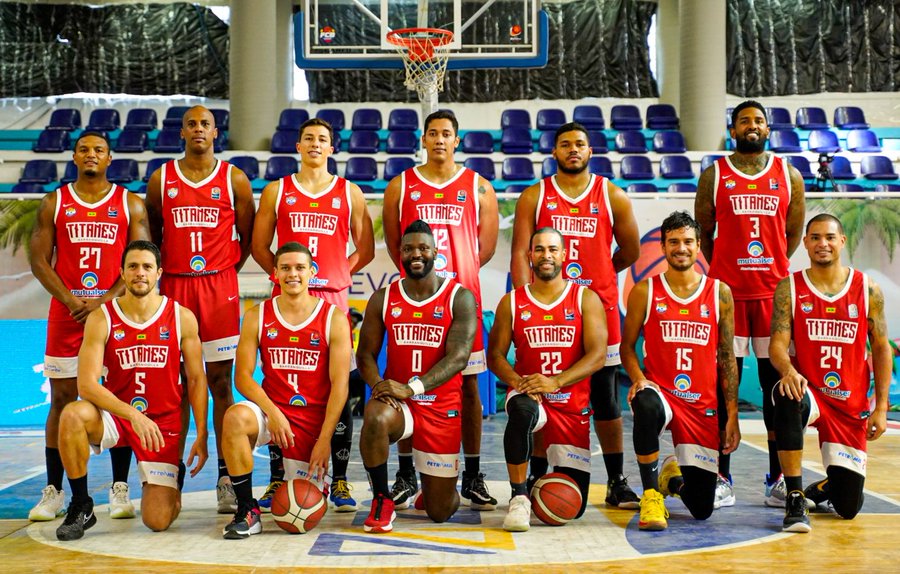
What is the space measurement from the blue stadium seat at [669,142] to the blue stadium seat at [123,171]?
8.54 m

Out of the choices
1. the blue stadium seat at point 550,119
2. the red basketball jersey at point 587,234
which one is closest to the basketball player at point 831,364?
the red basketball jersey at point 587,234

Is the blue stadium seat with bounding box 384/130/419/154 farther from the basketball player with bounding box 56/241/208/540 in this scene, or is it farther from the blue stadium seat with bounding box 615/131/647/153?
the basketball player with bounding box 56/241/208/540

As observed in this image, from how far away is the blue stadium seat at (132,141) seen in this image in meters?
15.7

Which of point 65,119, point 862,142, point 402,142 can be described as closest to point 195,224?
point 402,142

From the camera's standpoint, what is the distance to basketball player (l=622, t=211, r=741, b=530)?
4.75 metres

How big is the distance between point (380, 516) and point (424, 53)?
28.0ft

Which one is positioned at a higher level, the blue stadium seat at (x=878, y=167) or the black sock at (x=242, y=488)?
the blue stadium seat at (x=878, y=167)

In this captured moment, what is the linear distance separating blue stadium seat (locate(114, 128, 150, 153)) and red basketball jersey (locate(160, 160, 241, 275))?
1096 centimetres

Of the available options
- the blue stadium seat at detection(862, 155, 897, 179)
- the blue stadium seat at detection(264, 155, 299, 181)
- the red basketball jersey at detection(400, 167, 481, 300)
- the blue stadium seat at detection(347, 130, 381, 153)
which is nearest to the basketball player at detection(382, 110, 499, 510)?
the red basketball jersey at detection(400, 167, 481, 300)

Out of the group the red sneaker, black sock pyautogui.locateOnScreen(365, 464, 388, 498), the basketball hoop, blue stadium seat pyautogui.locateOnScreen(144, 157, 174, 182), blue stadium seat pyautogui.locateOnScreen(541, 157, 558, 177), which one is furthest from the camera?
blue stadium seat pyautogui.locateOnScreen(144, 157, 174, 182)

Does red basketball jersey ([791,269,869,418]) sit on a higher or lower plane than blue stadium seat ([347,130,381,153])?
lower

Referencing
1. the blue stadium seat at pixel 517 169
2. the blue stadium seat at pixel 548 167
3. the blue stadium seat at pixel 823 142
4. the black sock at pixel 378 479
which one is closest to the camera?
the black sock at pixel 378 479

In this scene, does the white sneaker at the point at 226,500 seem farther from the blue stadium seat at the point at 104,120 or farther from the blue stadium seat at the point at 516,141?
the blue stadium seat at the point at 104,120

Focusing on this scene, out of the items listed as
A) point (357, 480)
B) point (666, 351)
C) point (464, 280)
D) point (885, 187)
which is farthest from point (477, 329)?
point (885, 187)
